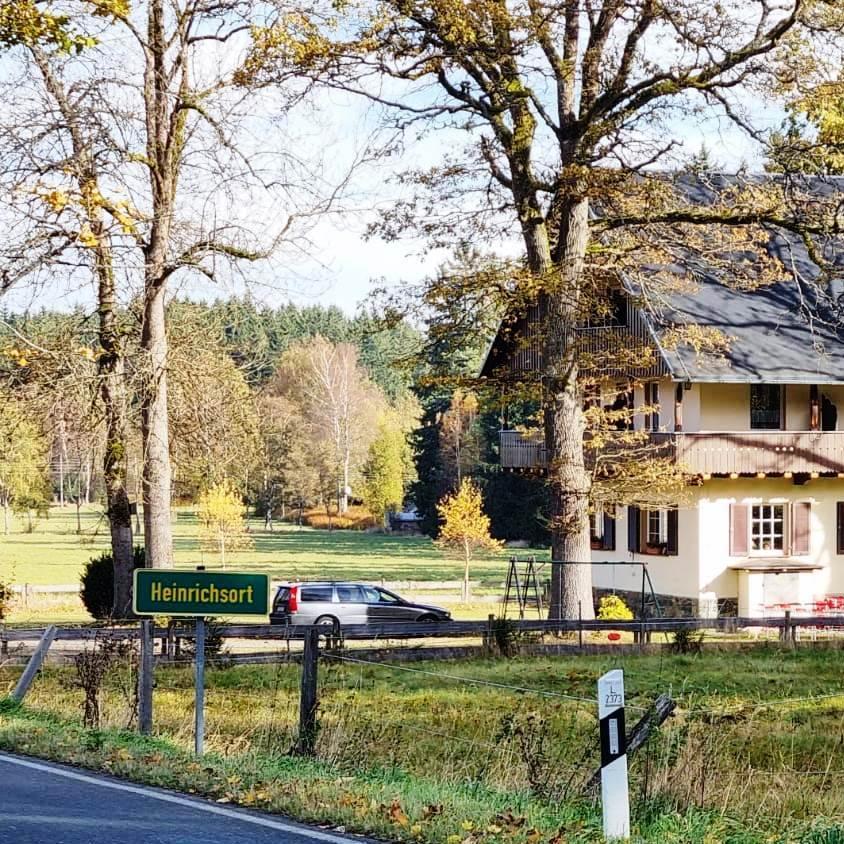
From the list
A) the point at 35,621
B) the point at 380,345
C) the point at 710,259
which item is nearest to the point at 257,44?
the point at 710,259

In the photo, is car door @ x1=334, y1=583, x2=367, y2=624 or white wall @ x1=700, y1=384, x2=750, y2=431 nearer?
car door @ x1=334, y1=583, x2=367, y2=624

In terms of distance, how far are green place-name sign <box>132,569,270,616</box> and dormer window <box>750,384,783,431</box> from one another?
31506 mm

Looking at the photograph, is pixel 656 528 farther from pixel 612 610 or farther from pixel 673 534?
pixel 612 610

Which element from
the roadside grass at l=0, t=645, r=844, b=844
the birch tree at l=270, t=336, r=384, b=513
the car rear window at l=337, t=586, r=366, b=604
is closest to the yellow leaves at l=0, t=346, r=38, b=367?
the roadside grass at l=0, t=645, r=844, b=844

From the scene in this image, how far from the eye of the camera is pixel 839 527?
43062mm

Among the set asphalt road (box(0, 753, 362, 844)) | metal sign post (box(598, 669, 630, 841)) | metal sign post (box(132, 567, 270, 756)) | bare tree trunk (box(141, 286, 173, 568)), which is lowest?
asphalt road (box(0, 753, 362, 844))

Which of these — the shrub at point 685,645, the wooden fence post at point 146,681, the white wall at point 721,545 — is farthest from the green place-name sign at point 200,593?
the white wall at point 721,545

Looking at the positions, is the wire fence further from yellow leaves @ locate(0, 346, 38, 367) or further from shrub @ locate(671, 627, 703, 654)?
yellow leaves @ locate(0, 346, 38, 367)

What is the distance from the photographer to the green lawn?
65188 mm

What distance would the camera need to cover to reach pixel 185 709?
59.5ft

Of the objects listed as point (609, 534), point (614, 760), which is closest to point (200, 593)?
point (614, 760)

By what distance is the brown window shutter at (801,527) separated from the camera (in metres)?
42.2

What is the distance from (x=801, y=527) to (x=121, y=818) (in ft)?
117

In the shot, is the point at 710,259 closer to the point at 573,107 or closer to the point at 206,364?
the point at 573,107
